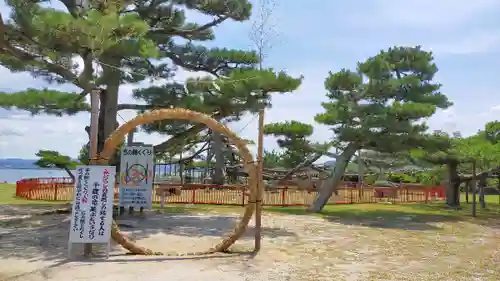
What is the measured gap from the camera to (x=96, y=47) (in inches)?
335

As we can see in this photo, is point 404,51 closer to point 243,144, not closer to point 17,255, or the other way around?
point 243,144

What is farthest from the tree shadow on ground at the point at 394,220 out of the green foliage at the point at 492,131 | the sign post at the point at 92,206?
the sign post at the point at 92,206

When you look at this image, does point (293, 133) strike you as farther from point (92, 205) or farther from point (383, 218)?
point (92, 205)

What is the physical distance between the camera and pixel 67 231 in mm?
9305

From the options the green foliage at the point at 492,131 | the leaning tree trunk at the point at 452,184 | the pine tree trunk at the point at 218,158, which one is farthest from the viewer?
the pine tree trunk at the point at 218,158

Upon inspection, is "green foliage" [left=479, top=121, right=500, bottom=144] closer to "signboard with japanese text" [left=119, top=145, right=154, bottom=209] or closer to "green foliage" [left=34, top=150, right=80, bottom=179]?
"signboard with japanese text" [left=119, top=145, right=154, bottom=209]

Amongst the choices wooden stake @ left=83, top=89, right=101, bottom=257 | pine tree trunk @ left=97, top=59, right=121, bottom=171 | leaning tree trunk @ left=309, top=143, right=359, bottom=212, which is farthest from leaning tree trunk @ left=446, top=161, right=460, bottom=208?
wooden stake @ left=83, top=89, right=101, bottom=257

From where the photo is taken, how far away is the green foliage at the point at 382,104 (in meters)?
14.9

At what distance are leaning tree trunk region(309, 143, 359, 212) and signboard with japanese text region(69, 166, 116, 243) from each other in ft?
33.3

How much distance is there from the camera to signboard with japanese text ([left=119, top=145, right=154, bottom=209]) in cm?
1102

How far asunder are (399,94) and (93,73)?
1013cm

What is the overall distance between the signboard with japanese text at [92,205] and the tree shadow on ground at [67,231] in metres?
0.49

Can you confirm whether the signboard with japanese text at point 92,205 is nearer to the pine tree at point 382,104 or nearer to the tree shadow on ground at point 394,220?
the tree shadow on ground at point 394,220

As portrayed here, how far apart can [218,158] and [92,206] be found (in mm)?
18853
